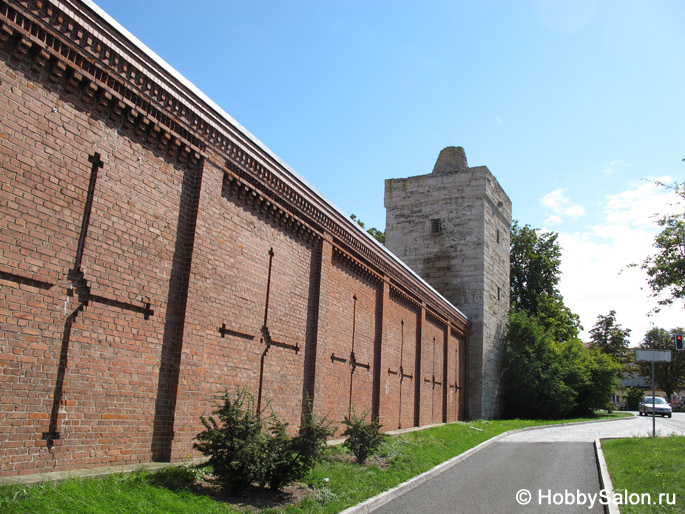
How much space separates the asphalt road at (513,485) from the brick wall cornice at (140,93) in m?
6.07

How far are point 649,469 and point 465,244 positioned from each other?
20638mm

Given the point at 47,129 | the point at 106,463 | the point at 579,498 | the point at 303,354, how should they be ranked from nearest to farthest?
1. the point at 47,129
2. the point at 106,463
3. the point at 579,498
4. the point at 303,354

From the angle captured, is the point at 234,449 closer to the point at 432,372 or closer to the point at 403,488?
the point at 403,488

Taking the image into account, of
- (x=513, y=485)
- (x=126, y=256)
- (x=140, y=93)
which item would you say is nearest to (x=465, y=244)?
(x=513, y=485)

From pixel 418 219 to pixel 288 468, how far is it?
2579 centimetres

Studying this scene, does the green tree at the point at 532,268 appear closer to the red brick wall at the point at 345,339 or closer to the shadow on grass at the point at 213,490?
the red brick wall at the point at 345,339

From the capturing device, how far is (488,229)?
31.9 metres

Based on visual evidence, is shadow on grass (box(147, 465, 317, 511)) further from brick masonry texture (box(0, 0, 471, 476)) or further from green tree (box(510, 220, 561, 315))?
green tree (box(510, 220, 561, 315))

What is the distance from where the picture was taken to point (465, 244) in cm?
3139

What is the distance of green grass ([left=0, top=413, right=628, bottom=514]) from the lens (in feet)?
18.4

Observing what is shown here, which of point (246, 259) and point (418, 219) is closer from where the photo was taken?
point (246, 259)

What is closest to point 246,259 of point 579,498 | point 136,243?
point 136,243

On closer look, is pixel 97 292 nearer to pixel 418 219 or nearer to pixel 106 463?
pixel 106 463

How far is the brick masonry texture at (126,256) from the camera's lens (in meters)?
6.61
